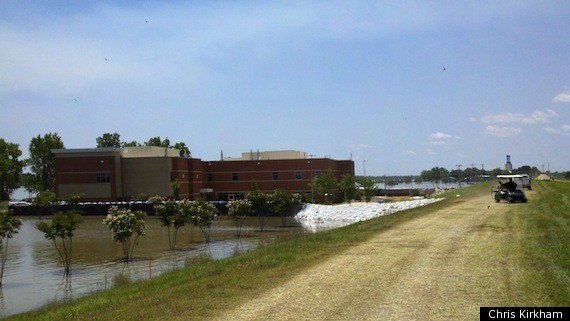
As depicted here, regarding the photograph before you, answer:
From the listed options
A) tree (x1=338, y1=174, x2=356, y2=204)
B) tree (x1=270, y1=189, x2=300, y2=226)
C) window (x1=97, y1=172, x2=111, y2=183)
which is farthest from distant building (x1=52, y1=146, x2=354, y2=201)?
tree (x1=270, y1=189, x2=300, y2=226)

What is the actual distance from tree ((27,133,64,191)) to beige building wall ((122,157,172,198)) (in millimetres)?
43755

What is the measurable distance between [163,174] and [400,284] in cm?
7586

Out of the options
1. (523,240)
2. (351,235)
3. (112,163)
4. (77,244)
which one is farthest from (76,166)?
(523,240)

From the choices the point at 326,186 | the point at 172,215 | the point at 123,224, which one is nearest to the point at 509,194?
the point at 172,215

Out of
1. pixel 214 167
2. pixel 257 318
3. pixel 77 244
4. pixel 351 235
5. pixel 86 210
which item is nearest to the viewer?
pixel 257 318

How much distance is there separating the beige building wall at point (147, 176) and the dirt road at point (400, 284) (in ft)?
224

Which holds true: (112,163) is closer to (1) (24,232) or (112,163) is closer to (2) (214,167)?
(2) (214,167)

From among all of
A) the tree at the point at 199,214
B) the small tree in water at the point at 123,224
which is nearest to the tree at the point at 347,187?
the tree at the point at 199,214

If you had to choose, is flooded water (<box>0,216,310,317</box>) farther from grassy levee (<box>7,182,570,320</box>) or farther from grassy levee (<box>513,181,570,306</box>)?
grassy levee (<box>513,181,570,306</box>)

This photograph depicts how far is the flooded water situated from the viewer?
2411 cm

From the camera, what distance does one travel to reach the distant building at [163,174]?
278 ft

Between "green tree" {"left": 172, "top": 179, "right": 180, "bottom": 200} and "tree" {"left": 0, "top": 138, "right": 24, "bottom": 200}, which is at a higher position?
"tree" {"left": 0, "top": 138, "right": 24, "bottom": 200}

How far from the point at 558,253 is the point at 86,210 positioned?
247ft

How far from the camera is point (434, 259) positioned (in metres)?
16.5
